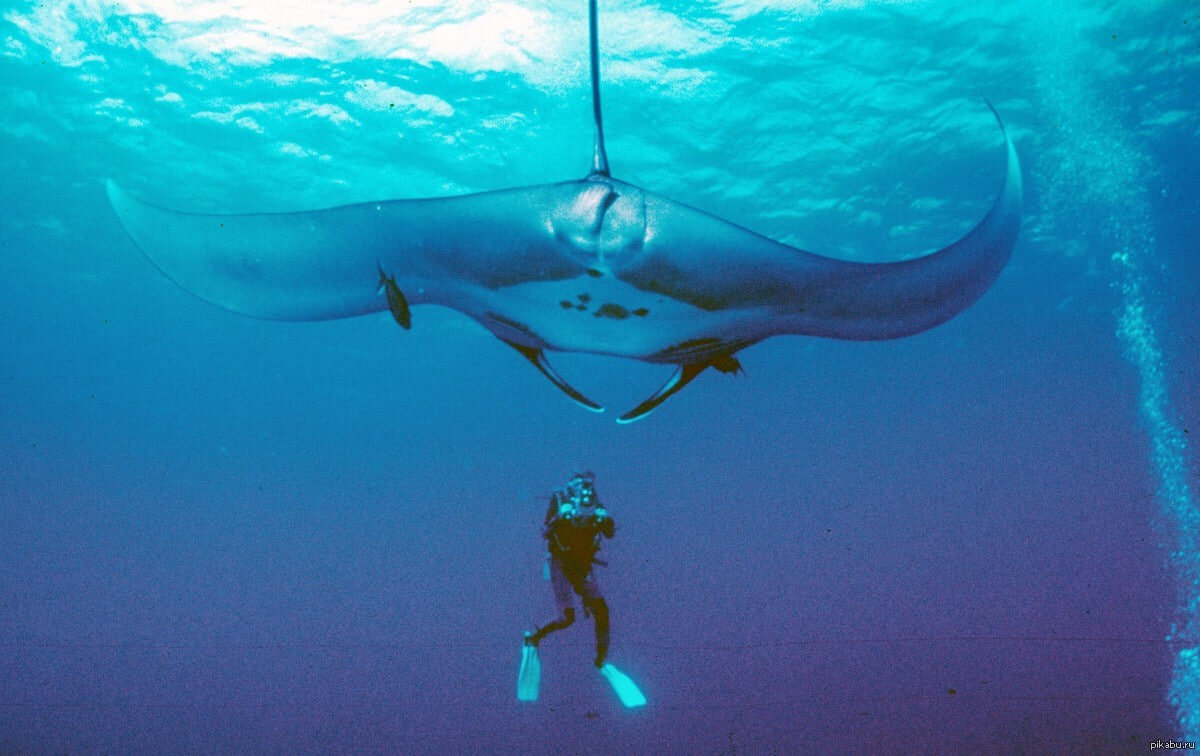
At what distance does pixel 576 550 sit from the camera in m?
6.10

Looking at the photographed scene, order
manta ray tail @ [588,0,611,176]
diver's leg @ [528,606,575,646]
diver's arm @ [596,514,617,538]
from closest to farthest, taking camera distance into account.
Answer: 1. manta ray tail @ [588,0,611,176]
2. diver's arm @ [596,514,617,538]
3. diver's leg @ [528,606,575,646]

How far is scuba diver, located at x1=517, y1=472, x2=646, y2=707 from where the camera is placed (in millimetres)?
6059

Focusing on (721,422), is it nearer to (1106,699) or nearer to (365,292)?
(1106,699)

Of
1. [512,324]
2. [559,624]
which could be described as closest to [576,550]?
[559,624]

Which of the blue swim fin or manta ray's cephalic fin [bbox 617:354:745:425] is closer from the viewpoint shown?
manta ray's cephalic fin [bbox 617:354:745:425]

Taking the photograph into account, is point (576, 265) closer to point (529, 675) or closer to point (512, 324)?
point (512, 324)

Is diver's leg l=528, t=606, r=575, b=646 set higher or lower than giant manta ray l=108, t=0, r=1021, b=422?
lower

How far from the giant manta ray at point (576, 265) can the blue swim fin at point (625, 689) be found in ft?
12.2

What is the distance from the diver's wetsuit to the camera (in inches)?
238

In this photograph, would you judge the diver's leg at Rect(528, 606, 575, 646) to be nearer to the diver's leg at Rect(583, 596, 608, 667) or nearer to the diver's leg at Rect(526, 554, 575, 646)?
the diver's leg at Rect(526, 554, 575, 646)

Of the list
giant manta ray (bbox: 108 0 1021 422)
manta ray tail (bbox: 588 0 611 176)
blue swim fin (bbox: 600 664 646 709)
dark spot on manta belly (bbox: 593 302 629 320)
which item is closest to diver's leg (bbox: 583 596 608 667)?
blue swim fin (bbox: 600 664 646 709)

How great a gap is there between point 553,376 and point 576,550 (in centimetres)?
272

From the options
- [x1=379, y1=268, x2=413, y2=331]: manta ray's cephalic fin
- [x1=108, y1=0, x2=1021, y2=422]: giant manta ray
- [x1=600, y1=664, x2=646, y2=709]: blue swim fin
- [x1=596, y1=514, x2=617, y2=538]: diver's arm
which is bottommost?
[x1=600, y1=664, x2=646, y2=709]: blue swim fin

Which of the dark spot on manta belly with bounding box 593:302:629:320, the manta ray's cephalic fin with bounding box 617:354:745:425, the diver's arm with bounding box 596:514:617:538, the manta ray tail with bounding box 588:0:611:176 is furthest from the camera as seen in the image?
the diver's arm with bounding box 596:514:617:538
